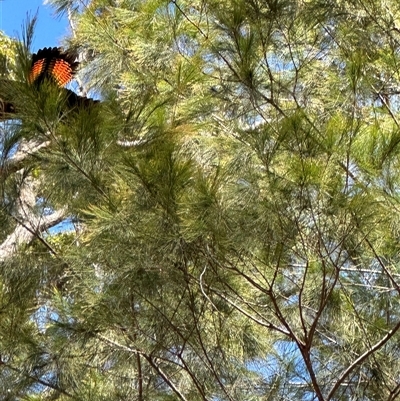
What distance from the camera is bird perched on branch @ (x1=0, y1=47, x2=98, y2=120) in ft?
5.30

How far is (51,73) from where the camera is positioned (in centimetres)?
181

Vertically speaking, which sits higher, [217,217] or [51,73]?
[51,73]

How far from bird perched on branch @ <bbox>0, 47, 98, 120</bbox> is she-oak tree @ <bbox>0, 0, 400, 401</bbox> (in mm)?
49

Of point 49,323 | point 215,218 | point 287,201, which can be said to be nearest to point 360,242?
point 287,201

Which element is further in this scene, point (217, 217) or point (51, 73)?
point (51, 73)

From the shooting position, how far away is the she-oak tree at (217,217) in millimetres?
1578

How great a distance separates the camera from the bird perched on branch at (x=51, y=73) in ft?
5.30

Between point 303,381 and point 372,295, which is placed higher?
point 372,295

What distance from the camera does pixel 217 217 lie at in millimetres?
1581

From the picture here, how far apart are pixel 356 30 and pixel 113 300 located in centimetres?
89

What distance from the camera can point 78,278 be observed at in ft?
5.91

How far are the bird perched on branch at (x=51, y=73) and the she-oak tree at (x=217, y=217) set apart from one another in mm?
49

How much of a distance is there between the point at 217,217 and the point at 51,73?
574 mm

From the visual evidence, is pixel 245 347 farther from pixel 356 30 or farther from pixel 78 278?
pixel 356 30
